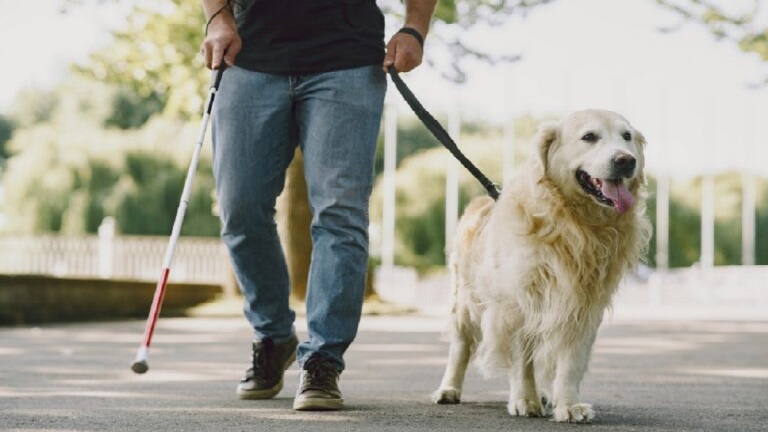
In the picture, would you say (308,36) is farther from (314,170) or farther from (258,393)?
(258,393)

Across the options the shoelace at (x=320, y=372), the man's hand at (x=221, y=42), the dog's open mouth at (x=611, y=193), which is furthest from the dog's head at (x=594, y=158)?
the man's hand at (x=221, y=42)

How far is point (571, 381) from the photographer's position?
463 cm

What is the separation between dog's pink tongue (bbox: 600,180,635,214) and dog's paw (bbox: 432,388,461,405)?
42.5 inches

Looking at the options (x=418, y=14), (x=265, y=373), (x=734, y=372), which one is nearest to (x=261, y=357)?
(x=265, y=373)

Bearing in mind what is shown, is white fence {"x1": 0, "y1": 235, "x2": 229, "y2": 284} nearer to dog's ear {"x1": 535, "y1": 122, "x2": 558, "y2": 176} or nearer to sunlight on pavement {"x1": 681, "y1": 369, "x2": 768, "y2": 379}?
sunlight on pavement {"x1": 681, "y1": 369, "x2": 768, "y2": 379}

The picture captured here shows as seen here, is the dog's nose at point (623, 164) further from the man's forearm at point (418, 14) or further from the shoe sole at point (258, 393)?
the shoe sole at point (258, 393)

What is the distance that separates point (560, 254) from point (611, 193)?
0.30m

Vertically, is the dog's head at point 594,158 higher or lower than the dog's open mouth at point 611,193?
higher

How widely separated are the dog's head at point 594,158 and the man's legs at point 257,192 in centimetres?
103

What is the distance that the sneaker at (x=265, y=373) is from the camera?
516cm

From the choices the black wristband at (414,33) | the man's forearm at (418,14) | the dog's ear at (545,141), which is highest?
the man's forearm at (418,14)

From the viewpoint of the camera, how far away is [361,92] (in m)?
4.89

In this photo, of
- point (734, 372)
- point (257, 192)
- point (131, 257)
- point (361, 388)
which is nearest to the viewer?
point (257, 192)

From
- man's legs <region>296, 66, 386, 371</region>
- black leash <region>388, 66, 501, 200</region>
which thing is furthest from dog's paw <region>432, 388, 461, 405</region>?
black leash <region>388, 66, 501, 200</region>
